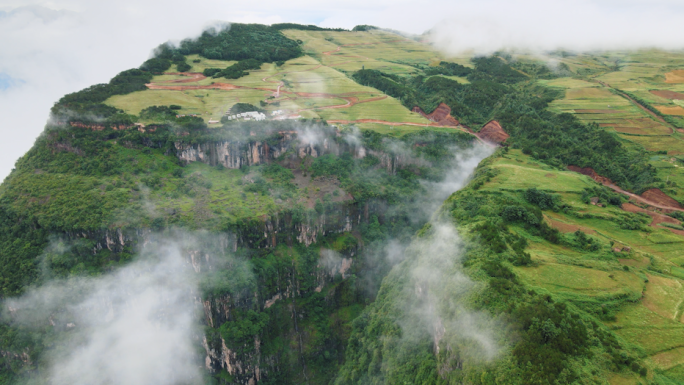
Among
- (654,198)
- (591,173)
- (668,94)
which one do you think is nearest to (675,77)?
(668,94)

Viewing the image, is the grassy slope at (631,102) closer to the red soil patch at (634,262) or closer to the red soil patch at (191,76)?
the red soil patch at (634,262)

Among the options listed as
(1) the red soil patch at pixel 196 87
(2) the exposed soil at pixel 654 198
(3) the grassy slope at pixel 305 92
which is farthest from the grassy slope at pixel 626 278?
(1) the red soil patch at pixel 196 87

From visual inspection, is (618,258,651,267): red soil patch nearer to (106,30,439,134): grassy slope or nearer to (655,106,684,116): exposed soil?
(106,30,439,134): grassy slope

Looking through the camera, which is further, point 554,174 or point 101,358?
point 554,174

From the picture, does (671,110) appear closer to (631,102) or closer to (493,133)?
(631,102)

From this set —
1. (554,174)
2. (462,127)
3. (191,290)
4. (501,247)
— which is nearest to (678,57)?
(462,127)

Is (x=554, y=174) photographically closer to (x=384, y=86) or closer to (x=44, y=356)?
(x=384, y=86)

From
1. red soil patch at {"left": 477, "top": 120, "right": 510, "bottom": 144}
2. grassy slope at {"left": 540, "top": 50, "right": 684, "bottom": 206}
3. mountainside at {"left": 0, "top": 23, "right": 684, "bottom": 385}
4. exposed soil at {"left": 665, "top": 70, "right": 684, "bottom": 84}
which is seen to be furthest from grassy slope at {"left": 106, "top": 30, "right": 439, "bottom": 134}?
exposed soil at {"left": 665, "top": 70, "right": 684, "bottom": 84}
